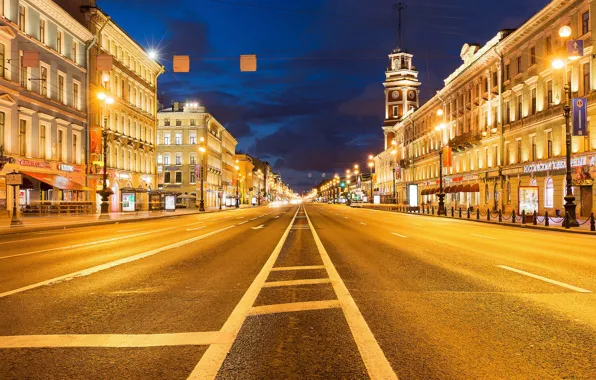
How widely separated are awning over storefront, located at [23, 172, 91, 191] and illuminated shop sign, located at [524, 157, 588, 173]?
38.0m

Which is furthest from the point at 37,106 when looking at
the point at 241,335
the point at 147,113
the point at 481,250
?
the point at 241,335

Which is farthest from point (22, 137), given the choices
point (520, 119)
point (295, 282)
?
point (520, 119)

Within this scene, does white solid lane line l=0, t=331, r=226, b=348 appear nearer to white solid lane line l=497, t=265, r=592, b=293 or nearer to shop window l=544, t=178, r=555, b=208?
white solid lane line l=497, t=265, r=592, b=293

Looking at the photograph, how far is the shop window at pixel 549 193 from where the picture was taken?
3950cm

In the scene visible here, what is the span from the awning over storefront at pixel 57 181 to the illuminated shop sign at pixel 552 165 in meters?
38.0

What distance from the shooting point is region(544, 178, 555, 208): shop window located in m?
39.5

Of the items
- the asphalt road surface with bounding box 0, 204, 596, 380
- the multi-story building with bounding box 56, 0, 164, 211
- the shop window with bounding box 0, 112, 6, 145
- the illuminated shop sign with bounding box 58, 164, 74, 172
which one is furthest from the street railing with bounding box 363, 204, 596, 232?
the shop window with bounding box 0, 112, 6, 145

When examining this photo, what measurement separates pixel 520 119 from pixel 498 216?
10085mm

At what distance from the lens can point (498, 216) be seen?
41.3m

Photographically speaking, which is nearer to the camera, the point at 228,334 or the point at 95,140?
the point at 228,334

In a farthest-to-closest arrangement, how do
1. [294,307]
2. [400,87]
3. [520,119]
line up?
[400,87] → [520,119] → [294,307]

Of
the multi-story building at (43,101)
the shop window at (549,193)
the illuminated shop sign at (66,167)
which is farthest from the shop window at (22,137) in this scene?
the shop window at (549,193)

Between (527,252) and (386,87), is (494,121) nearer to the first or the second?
(527,252)

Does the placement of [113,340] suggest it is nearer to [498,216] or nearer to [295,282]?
[295,282]
